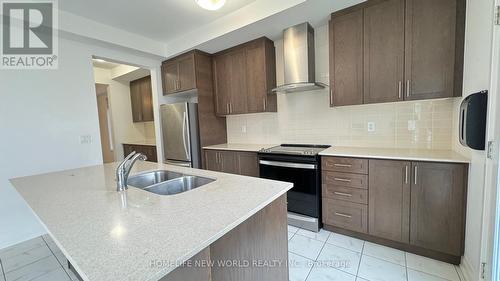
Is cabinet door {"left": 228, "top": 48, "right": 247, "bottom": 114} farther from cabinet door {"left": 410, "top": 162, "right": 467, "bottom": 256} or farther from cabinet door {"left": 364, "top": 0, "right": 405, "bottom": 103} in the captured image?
cabinet door {"left": 410, "top": 162, "right": 467, "bottom": 256}

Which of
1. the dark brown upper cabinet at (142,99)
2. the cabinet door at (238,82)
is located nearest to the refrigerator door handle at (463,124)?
the cabinet door at (238,82)

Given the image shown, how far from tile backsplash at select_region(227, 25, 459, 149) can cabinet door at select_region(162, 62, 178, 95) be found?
1.13 metres

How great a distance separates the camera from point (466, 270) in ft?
5.24

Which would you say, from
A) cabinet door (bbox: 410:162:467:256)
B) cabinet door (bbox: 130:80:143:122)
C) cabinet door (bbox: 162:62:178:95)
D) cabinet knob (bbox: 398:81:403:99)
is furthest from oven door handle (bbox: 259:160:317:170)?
cabinet door (bbox: 130:80:143:122)

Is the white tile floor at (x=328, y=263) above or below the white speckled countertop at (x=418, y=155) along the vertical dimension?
below

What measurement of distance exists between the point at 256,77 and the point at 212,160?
4.67 feet

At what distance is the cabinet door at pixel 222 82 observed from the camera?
333 cm

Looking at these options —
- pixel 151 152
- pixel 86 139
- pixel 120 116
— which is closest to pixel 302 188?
pixel 86 139

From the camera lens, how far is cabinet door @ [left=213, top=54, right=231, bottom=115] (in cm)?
333

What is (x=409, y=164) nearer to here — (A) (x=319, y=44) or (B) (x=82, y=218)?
(A) (x=319, y=44)

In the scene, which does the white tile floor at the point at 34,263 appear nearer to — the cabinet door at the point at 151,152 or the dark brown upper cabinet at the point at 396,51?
the cabinet door at the point at 151,152

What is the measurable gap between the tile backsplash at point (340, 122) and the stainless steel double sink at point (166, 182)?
1812 mm

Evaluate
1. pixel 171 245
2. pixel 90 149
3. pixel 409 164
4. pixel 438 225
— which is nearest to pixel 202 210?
pixel 171 245

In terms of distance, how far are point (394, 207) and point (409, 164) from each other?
425 mm
